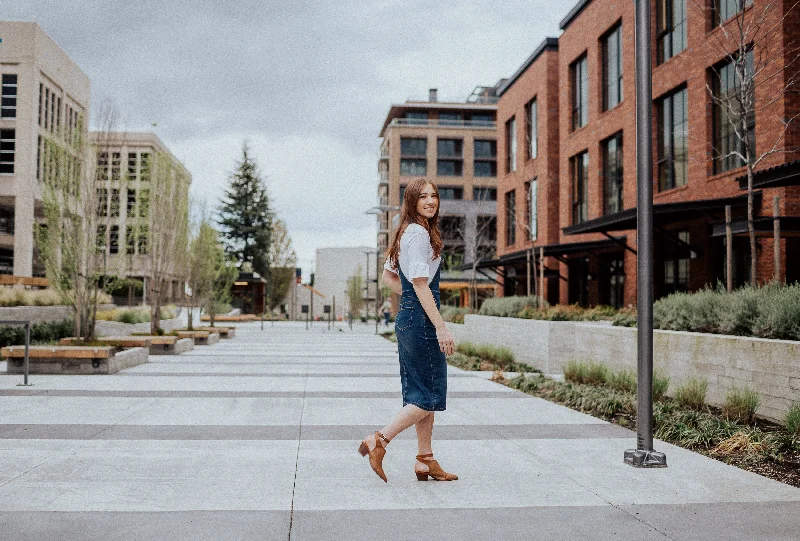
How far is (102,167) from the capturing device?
49.7 feet

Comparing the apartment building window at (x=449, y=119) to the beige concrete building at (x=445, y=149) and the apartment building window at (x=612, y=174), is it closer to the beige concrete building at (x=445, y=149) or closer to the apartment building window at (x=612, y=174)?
the beige concrete building at (x=445, y=149)

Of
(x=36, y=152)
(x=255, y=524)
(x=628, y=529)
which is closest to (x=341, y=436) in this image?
(x=255, y=524)

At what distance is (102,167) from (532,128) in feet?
73.3

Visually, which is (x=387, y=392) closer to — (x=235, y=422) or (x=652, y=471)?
(x=235, y=422)

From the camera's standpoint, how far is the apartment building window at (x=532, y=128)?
32406mm

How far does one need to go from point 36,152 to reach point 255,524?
45.2 m

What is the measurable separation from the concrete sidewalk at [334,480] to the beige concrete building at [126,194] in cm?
719

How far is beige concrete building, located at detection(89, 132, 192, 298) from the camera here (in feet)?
50.3

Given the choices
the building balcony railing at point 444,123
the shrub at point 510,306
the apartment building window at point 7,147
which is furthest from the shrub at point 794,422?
the building balcony railing at point 444,123

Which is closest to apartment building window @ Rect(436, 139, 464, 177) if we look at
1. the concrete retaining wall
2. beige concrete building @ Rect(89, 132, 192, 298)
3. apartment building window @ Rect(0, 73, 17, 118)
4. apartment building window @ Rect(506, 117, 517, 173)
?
apartment building window @ Rect(506, 117, 517, 173)

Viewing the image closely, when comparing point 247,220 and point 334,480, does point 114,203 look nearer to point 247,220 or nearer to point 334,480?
point 334,480

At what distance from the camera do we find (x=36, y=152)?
1699 inches

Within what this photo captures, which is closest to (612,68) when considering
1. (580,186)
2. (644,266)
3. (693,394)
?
(580,186)

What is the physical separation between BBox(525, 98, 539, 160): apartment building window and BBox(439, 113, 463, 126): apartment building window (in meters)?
44.6
